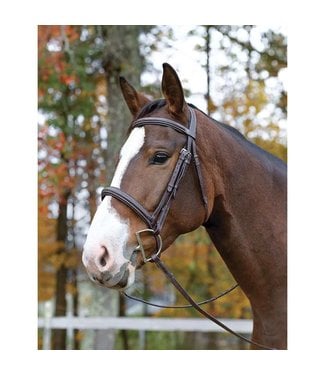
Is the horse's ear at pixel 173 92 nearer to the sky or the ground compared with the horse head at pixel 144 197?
nearer to the sky

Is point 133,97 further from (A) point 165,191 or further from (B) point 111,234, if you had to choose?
(B) point 111,234

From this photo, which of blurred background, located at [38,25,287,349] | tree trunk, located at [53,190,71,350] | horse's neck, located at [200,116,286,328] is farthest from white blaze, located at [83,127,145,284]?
tree trunk, located at [53,190,71,350]

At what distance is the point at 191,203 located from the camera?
2871 mm

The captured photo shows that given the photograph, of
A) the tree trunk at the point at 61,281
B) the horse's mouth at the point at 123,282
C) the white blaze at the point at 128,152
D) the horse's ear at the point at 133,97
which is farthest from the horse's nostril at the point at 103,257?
the tree trunk at the point at 61,281

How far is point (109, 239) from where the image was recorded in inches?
99.4

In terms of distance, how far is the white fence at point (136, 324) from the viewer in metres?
7.85

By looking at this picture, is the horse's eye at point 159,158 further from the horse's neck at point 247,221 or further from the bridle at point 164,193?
the horse's neck at point 247,221

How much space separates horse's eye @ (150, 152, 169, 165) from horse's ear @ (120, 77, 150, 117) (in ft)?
1.34

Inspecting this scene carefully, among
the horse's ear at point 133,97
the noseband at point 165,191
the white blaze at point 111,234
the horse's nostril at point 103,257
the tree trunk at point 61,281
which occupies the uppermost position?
the horse's ear at point 133,97

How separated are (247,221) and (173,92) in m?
0.88

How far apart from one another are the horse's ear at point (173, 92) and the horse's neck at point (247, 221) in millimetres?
260

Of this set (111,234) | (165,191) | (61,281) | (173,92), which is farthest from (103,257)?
(61,281)

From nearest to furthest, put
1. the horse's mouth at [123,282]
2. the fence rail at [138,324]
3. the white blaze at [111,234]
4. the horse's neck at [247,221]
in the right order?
the white blaze at [111,234], the horse's mouth at [123,282], the horse's neck at [247,221], the fence rail at [138,324]

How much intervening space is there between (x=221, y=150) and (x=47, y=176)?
572 centimetres
